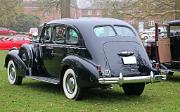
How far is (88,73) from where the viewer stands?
373 inches

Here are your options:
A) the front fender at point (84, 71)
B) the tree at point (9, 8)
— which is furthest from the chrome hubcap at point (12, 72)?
the tree at point (9, 8)

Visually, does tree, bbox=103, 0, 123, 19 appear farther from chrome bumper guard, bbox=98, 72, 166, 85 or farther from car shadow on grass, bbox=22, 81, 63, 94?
chrome bumper guard, bbox=98, 72, 166, 85

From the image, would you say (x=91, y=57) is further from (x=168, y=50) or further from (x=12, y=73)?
(x=168, y=50)

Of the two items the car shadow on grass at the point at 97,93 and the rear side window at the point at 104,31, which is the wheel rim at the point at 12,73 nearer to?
the car shadow on grass at the point at 97,93

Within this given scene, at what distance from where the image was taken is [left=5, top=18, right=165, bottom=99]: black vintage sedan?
9.62m

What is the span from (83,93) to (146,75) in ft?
4.56

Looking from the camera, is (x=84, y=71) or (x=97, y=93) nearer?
(x=84, y=71)

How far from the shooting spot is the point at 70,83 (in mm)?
10242

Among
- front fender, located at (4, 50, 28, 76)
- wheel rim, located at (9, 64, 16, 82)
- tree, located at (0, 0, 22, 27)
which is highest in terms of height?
tree, located at (0, 0, 22, 27)

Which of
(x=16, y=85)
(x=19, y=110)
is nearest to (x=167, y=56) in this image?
(x=16, y=85)

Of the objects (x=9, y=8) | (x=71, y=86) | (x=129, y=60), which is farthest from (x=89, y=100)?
(x=9, y=8)

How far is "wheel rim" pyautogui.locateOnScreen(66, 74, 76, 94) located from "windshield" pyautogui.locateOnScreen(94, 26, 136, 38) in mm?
1084

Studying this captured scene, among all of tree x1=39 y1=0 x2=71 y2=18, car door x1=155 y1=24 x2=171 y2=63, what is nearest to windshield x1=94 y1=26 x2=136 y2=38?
car door x1=155 y1=24 x2=171 y2=63

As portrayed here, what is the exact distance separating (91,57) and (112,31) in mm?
1052
